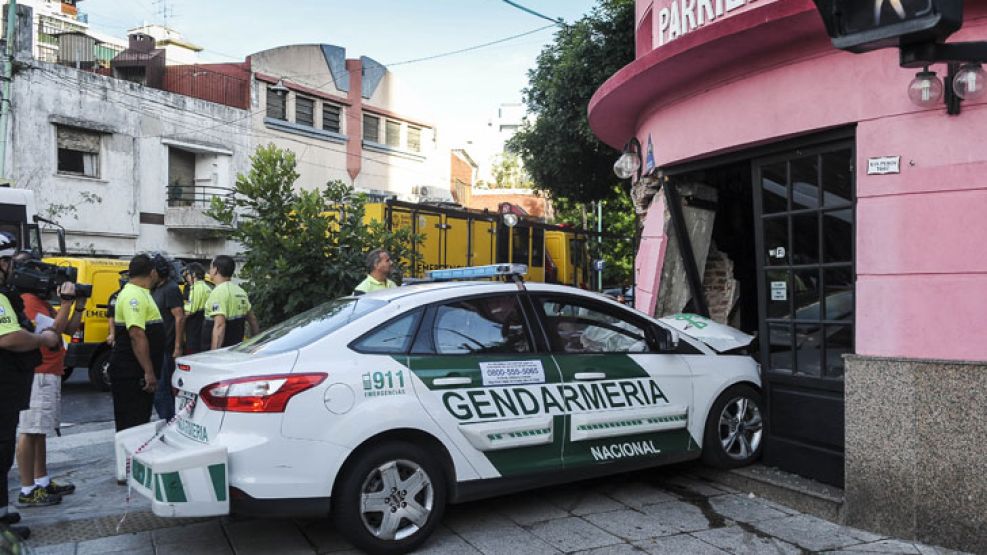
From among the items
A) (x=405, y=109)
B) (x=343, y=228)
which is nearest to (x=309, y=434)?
(x=343, y=228)

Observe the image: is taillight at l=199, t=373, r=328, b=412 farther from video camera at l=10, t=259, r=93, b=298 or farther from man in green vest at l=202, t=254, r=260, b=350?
man in green vest at l=202, t=254, r=260, b=350

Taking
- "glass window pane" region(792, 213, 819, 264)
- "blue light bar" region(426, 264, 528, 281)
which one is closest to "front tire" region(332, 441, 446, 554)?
"blue light bar" region(426, 264, 528, 281)

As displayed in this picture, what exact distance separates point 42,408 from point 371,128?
1006 inches

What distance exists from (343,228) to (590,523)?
201 inches

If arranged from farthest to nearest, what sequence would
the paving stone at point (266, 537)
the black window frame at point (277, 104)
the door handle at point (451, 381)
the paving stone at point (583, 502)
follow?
the black window frame at point (277, 104)
the paving stone at point (583, 502)
the door handle at point (451, 381)
the paving stone at point (266, 537)

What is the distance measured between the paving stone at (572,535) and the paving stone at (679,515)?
493mm

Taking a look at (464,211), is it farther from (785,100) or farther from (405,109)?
(405,109)

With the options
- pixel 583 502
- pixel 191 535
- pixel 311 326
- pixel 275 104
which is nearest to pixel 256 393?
pixel 311 326

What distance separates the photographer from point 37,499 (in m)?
5.16

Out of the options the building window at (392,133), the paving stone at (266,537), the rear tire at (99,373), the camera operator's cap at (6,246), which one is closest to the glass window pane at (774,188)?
the paving stone at (266,537)

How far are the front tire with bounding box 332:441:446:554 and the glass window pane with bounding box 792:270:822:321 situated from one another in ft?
9.72

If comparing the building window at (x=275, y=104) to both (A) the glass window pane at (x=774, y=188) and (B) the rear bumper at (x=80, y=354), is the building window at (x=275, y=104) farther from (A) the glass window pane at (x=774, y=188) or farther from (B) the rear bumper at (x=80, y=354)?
(A) the glass window pane at (x=774, y=188)

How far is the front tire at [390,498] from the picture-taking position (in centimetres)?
407

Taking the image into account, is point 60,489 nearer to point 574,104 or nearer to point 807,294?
point 807,294
